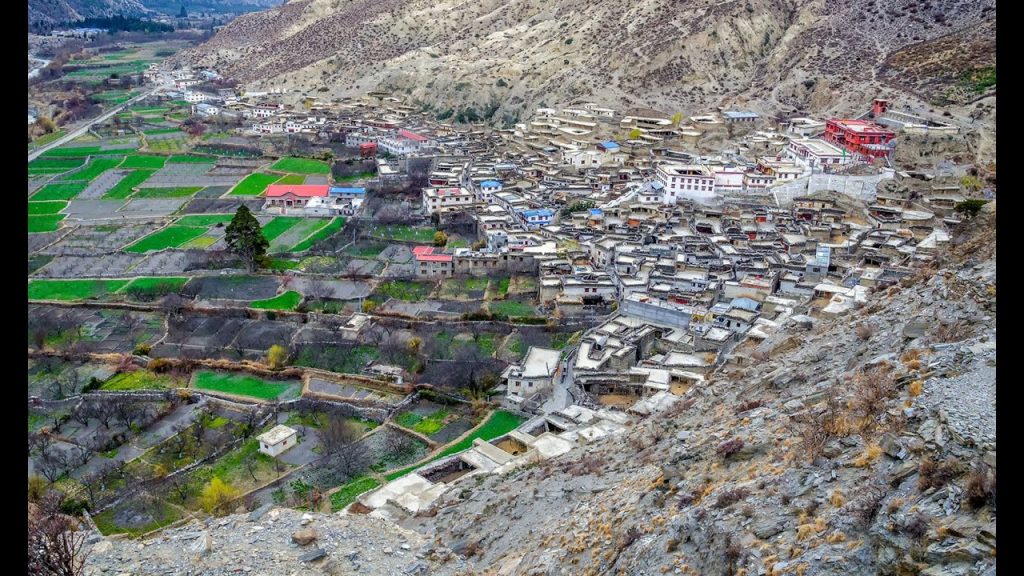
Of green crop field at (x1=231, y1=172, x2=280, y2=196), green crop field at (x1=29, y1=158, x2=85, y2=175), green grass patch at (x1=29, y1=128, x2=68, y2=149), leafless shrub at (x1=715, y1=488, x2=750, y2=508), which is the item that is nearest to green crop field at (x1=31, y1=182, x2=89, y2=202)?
green crop field at (x1=29, y1=158, x2=85, y2=175)

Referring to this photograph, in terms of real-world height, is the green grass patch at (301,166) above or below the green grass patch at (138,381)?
above

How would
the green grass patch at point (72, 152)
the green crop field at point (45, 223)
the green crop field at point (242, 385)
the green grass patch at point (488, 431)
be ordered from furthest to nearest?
the green grass patch at point (72, 152)
the green crop field at point (45, 223)
the green crop field at point (242, 385)
the green grass patch at point (488, 431)

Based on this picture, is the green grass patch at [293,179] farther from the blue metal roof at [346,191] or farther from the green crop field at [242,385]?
the green crop field at [242,385]

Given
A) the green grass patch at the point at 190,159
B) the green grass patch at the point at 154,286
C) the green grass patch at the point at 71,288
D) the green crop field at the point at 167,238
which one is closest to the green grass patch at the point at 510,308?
the green grass patch at the point at 154,286

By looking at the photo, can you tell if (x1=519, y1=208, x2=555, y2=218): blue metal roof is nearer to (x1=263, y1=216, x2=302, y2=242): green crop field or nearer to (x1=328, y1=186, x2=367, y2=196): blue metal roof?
(x1=328, y1=186, x2=367, y2=196): blue metal roof

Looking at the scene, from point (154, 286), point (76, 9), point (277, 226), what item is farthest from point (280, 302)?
point (76, 9)

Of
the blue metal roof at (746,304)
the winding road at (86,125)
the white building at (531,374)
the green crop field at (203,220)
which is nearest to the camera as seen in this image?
the white building at (531,374)

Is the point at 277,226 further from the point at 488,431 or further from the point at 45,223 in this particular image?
the point at 488,431

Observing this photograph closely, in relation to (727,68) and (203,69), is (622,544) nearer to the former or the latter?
(727,68)

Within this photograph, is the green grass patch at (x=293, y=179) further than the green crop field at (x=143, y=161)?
No
